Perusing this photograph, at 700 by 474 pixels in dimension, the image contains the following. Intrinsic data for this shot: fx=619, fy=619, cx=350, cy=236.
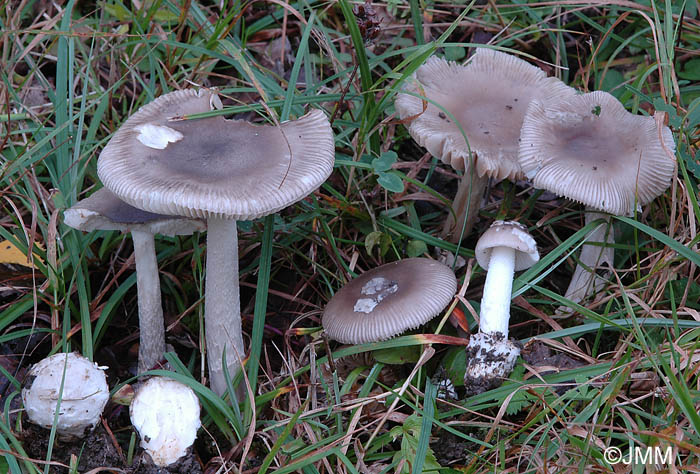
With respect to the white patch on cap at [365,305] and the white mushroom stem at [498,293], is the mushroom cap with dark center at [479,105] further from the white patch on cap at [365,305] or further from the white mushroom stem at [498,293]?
the white patch on cap at [365,305]

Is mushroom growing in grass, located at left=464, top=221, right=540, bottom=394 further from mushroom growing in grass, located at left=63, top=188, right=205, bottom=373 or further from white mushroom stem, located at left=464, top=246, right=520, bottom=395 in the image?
mushroom growing in grass, located at left=63, top=188, right=205, bottom=373

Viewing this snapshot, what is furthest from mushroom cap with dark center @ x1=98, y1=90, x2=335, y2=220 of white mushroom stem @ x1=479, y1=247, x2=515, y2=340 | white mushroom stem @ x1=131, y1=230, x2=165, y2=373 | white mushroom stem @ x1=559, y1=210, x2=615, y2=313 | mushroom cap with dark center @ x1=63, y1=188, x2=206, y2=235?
white mushroom stem @ x1=559, y1=210, x2=615, y2=313

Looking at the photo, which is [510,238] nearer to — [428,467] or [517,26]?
[428,467]

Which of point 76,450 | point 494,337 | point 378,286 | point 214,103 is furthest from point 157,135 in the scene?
point 494,337

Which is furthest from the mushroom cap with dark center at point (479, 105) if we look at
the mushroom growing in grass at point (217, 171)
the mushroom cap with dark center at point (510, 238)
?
A: the mushroom growing in grass at point (217, 171)

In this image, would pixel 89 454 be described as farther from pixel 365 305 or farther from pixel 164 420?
pixel 365 305

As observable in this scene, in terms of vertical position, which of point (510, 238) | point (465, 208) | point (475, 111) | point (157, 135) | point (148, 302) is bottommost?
point (148, 302)

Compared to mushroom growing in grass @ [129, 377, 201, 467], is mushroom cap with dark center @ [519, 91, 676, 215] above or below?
above

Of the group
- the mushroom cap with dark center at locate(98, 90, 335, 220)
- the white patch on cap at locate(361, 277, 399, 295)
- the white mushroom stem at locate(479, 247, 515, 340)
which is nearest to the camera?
the mushroom cap with dark center at locate(98, 90, 335, 220)
